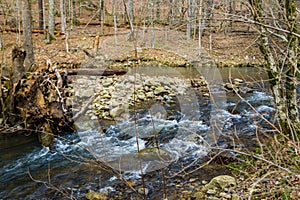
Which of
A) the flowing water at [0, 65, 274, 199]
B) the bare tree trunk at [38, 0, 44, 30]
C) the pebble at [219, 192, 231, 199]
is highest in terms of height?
the bare tree trunk at [38, 0, 44, 30]

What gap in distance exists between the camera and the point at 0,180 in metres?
4.43

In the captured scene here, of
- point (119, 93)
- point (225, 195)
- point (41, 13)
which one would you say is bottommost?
point (225, 195)

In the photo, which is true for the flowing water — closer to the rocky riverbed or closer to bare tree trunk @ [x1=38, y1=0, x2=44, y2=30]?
the rocky riverbed

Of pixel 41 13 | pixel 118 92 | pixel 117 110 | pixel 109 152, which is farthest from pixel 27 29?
pixel 41 13

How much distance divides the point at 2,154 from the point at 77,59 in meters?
9.61

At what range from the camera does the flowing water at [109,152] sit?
4.18 m

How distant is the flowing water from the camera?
4176mm

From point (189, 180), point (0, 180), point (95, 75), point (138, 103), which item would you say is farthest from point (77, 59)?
point (189, 180)

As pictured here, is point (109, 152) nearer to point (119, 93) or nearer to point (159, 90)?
point (119, 93)

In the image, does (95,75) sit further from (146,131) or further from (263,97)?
(263,97)

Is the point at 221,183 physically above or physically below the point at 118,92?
below

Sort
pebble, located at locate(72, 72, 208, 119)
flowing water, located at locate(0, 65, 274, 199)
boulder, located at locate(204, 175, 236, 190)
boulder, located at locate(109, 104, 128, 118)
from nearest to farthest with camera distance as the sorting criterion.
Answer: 1. boulder, located at locate(204, 175, 236, 190)
2. flowing water, located at locate(0, 65, 274, 199)
3. boulder, located at locate(109, 104, 128, 118)
4. pebble, located at locate(72, 72, 208, 119)

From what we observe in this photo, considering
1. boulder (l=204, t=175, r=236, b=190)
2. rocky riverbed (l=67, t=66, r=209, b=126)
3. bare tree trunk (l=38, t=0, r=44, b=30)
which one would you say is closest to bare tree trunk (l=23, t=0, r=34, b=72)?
rocky riverbed (l=67, t=66, r=209, b=126)

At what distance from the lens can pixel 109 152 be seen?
546 cm
